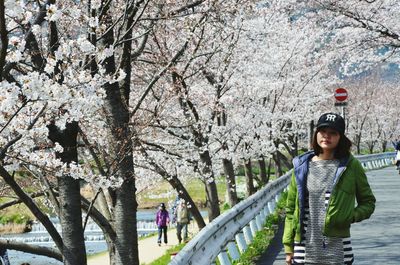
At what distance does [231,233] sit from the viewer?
351 inches

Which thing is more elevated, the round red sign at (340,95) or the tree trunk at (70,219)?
the round red sign at (340,95)

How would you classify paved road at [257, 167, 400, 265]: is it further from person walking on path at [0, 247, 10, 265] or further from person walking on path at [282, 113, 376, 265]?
person walking on path at [282, 113, 376, 265]

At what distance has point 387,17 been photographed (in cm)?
1689

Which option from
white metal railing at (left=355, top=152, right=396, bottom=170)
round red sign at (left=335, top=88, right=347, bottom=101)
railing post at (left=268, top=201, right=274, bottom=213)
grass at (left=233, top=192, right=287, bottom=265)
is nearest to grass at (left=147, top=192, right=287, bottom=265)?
grass at (left=233, top=192, right=287, bottom=265)

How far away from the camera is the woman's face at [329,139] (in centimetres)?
502

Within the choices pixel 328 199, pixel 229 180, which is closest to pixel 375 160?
pixel 229 180

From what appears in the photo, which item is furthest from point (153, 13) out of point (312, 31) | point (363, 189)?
point (312, 31)

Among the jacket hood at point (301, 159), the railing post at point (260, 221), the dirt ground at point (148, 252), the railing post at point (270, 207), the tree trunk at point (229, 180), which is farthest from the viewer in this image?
the dirt ground at point (148, 252)

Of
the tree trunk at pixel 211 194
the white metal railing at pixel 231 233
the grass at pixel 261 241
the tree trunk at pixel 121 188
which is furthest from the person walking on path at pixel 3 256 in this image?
the tree trunk at pixel 211 194

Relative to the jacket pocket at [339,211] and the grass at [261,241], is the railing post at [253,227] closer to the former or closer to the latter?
the grass at [261,241]

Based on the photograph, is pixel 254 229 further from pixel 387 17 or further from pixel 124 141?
pixel 387 17

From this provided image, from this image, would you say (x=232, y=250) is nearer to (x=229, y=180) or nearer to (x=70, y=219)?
(x=70, y=219)

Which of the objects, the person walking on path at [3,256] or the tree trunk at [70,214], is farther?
the person walking on path at [3,256]

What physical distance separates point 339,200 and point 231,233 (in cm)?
412
